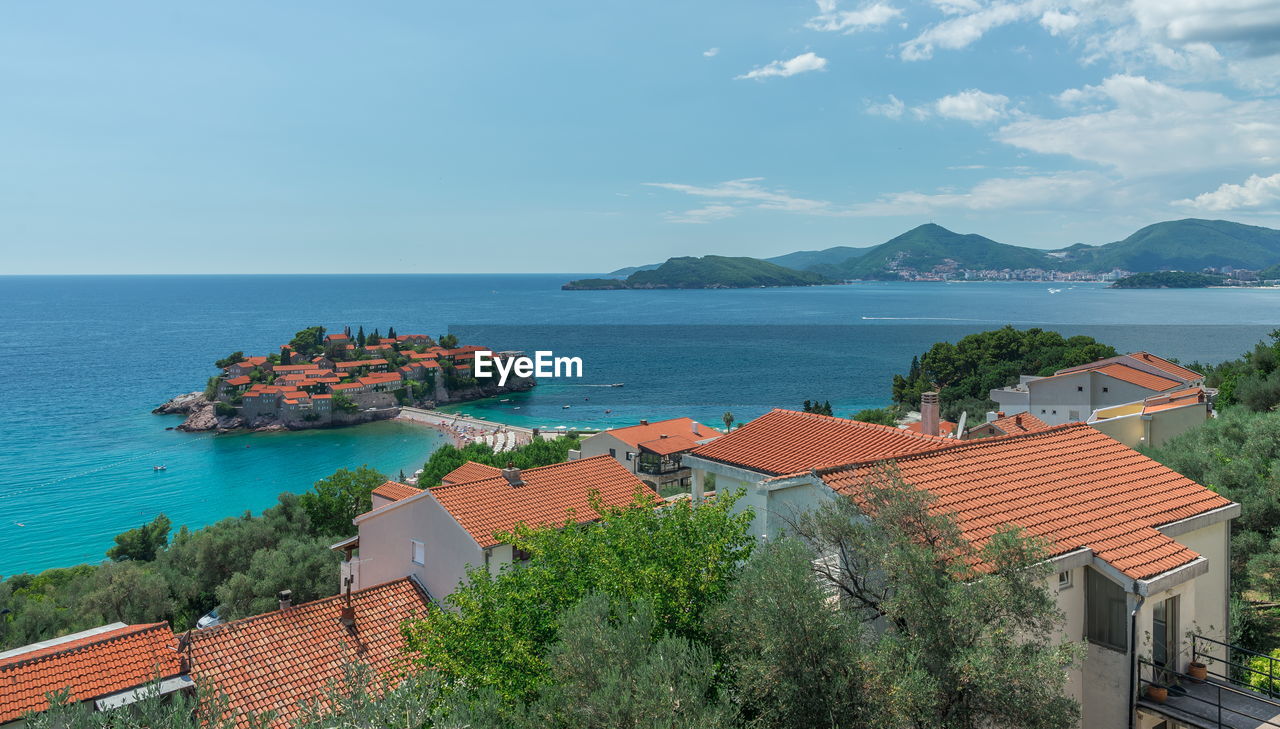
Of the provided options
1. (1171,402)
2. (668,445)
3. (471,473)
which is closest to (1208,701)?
(1171,402)

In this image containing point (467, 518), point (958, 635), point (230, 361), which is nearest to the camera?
point (958, 635)

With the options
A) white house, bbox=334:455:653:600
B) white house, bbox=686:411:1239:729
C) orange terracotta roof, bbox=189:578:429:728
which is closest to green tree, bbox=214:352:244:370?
white house, bbox=334:455:653:600

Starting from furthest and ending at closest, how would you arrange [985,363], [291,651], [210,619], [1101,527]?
[985,363] → [210,619] → [291,651] → [1101,527]

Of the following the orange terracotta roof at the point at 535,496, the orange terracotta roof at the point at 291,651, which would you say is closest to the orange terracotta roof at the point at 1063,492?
the orange terracotta roof at the point at 535,496

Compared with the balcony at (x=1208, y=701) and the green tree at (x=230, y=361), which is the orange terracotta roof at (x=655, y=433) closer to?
the balcony at (x=1208, y=701)

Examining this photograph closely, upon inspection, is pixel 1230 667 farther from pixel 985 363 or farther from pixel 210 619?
pixel 985 363

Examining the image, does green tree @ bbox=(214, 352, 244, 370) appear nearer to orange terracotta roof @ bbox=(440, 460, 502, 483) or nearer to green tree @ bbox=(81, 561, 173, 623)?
A: green tree @ bbox=(81, 561, 173, 623)

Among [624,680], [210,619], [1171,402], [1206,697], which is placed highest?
[624,680]
